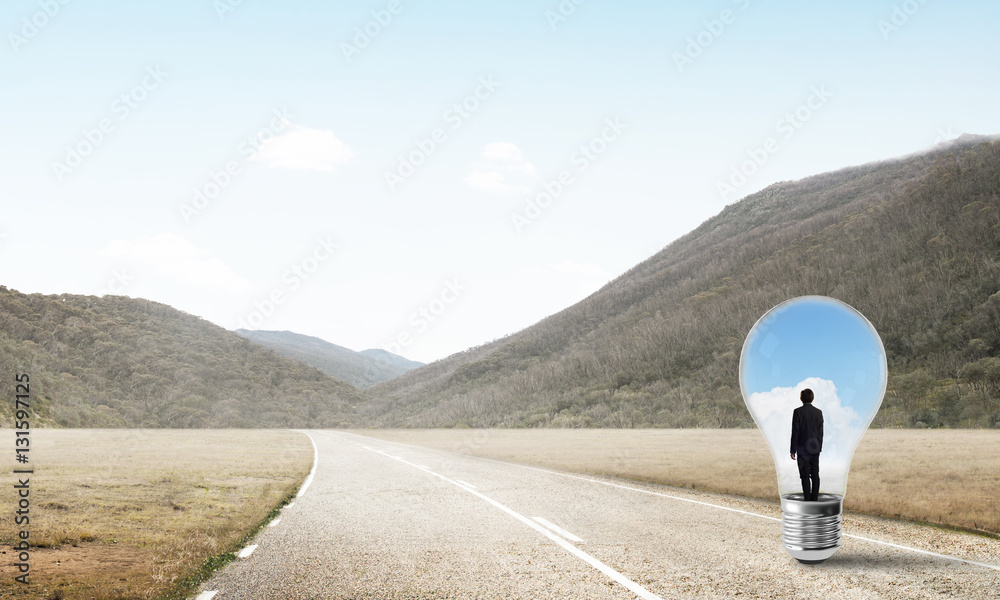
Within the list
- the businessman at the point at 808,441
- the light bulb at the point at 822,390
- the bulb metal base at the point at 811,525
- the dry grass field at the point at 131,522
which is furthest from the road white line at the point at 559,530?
the dry grass field at the point at 131,522

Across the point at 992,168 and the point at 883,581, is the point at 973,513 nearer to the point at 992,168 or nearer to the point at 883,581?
the point at 883,581

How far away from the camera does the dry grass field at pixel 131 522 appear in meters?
7.31

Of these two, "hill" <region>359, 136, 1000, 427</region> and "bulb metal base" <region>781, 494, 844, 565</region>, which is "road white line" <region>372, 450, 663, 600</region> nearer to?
"bulb metal base" <region>781, 494, 844, 565</region>

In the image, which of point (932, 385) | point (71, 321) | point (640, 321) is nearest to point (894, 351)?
point (932, 385)

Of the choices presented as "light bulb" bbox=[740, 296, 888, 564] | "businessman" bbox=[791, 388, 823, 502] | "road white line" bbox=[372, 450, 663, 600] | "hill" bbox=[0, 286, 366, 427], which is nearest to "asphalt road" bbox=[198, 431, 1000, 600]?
"road white line" bbox=[372, 450, 663, 600]

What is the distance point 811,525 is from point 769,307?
97.8 m

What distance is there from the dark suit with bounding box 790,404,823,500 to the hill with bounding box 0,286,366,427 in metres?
85.4

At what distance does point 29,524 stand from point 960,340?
81456 mm

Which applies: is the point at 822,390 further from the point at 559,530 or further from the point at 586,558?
the point at 559,530

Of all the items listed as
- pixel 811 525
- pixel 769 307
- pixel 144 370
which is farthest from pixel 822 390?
pixel 144 370

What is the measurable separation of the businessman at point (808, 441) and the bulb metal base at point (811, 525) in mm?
115

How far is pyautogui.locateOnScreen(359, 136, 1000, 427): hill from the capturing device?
224 feet

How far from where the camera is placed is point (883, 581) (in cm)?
684

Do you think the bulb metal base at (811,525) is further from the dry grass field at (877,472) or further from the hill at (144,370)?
the hill at (144,370)
